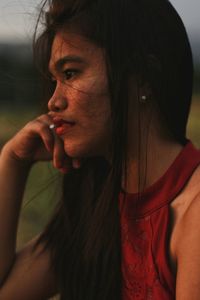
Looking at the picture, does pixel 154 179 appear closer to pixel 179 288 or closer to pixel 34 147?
pixel 179 288

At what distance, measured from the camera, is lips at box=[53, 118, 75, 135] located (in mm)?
2296

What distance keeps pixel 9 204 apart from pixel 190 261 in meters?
0.81

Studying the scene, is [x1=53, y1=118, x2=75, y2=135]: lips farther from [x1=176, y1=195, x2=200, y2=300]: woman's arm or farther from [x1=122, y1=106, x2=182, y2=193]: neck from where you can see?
[x1=176, y1=195, x2=200, y2=300]: woman's arm

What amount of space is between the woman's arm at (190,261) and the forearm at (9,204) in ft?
2.49

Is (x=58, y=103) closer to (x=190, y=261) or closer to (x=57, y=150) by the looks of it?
(x=57, y=150)

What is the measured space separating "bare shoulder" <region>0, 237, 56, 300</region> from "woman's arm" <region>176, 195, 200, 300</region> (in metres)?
0.65

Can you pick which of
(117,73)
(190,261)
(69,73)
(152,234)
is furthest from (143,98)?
(190,261)

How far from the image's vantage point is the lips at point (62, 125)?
2296mm

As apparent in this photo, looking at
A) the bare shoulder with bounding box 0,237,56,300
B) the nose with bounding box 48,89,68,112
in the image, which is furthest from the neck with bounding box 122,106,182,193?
the bare shoulder with bounding box 0,237,56,300

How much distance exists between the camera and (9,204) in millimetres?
2701

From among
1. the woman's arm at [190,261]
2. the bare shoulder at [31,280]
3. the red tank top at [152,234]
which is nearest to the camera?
the woman's arm at [190,261]

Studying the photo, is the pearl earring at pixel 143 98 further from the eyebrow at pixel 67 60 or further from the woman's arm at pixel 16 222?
the woman's arm at pixel 16 222

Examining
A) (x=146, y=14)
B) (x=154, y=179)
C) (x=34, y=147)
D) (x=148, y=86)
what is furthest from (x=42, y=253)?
(x=146, y=14)

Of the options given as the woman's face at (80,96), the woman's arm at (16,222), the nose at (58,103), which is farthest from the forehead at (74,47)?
the woman's arm at (16,222)
